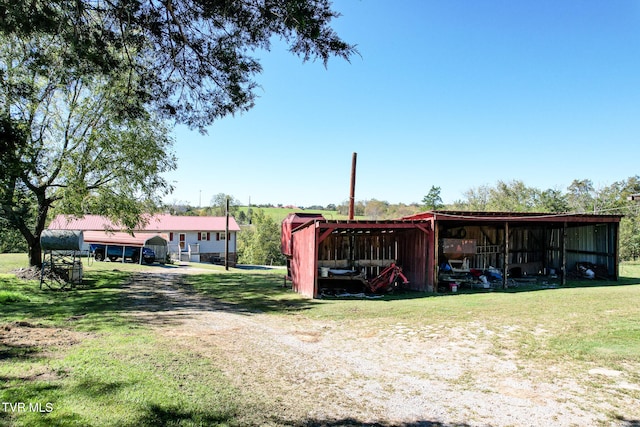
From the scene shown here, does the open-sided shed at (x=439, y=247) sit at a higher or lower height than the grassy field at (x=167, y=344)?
higher

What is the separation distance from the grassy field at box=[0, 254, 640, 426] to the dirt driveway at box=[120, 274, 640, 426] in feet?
1.37

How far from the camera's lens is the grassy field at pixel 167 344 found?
4113 millimetres

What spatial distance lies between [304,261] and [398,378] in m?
9.19

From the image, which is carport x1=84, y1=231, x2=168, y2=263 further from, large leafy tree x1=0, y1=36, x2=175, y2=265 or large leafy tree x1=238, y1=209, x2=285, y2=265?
large leafy tree x1=238, y1=209, x2=285, y2=265

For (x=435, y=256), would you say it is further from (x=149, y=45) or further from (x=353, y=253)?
(x=149, y=45)

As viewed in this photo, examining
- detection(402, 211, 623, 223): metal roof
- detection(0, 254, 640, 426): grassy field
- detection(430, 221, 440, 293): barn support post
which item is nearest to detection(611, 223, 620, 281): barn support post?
detection(402, 211, 623, 223): metal roof

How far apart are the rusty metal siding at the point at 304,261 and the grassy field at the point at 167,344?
865mm

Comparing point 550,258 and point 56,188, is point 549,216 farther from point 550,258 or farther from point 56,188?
point 56,188

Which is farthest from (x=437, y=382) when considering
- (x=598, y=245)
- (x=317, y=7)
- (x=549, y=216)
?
(x=598, y=245)

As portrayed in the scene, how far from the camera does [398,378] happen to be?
213 inches

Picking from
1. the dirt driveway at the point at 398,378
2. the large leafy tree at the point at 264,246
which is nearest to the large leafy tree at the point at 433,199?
the large leafy tree at the point at 264,246

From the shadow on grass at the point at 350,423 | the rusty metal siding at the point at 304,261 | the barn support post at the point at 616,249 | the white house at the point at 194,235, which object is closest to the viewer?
the shadow on grass at the point at 350,423

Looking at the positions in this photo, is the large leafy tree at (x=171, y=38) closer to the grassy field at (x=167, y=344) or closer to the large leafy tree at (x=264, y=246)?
the grassy field at (x=167, y=344)

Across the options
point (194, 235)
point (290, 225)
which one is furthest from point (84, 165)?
point (194, 235)
